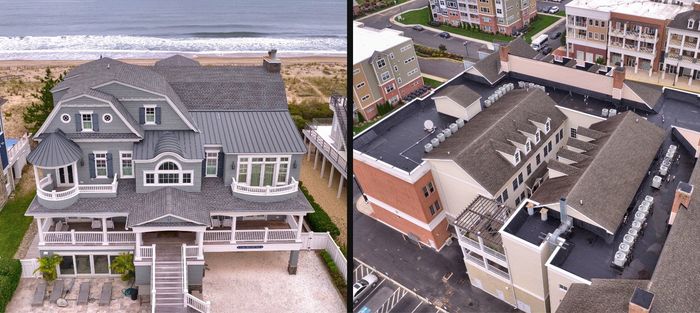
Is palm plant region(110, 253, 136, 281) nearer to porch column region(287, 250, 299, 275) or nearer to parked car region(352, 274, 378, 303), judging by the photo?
porch column region(287, 250, 299, 275)

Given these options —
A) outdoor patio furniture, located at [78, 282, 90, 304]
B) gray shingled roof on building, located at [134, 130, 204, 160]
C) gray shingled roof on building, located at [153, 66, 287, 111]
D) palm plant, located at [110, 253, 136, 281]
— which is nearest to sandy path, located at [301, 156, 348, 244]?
gray shingled roof on building, located at [153, 66, 287, 111]

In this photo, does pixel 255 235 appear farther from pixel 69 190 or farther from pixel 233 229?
pixel 69 190

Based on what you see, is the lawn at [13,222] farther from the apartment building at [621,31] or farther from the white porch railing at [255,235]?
the apartment building at [621,31]

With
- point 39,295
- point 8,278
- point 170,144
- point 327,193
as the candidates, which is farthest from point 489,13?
point 8,278

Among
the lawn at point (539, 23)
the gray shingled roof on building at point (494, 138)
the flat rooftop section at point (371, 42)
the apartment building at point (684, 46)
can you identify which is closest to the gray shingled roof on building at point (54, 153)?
the gray shingled roof on building at point (494, 138)

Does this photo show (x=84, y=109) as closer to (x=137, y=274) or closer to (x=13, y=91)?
(x=137, y=274)
